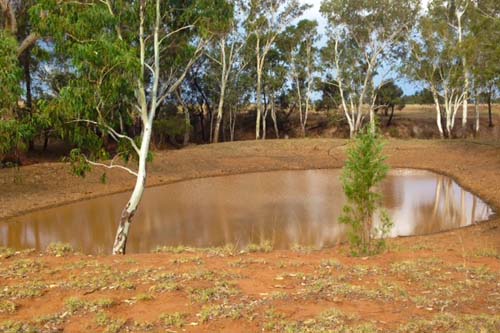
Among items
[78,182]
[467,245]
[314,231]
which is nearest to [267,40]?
[78,182]

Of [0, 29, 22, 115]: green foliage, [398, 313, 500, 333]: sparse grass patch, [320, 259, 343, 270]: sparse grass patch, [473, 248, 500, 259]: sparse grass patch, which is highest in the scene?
[0, 29, 22, 115]: green foliage

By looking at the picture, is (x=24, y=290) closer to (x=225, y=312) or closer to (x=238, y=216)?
(x=225, y=312)

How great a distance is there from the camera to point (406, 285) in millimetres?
5594

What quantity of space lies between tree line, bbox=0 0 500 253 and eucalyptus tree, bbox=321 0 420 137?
0.08 metres

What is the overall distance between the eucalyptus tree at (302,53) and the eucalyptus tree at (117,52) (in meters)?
26.0

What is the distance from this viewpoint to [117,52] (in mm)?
8469

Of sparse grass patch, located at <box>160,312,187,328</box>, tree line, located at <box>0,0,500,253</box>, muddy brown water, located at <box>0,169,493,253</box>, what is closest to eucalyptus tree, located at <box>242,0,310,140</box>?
tree line, located at <box>0,0,500,253</box>

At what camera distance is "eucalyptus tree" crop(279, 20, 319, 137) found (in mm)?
35219

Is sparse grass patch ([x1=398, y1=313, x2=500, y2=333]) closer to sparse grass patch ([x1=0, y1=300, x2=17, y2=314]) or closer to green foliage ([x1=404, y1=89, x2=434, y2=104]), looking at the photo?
sparse grass patch ([x1=0, y1=300, x2=17, y2=314])

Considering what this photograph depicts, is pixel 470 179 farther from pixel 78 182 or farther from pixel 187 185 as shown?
pixel 78 182

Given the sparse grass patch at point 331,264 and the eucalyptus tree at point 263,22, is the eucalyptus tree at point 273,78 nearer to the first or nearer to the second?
the eucalyptus tree at point 263,22

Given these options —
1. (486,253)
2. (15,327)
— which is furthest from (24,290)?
(486,253)

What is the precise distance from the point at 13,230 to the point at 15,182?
14.2ft

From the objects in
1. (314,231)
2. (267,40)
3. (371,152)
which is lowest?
(314,231)
